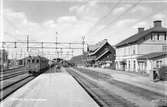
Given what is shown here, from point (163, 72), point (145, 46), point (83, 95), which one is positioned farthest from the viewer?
point (145, 46)

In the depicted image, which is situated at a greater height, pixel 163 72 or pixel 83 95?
pixel 163 72

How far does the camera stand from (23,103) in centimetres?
995

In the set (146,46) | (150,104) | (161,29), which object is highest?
(161,29)

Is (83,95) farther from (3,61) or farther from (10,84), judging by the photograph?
(3,61)

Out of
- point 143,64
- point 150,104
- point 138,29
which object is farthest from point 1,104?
point 138,29

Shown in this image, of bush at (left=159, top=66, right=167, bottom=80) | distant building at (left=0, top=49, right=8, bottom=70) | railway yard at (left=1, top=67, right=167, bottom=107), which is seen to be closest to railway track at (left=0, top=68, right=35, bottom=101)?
railway yard at (left=1, top=67, right=167, bottom=107)

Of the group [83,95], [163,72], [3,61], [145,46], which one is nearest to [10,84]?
[83,95]

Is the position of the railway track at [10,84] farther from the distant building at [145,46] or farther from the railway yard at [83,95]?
the distant building at [145,46]

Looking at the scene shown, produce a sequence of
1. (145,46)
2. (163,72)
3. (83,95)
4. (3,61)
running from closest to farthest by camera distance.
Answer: (83,95) → (163,72) → (145,46) → (3,61)

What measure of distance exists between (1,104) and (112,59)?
53.2 metres

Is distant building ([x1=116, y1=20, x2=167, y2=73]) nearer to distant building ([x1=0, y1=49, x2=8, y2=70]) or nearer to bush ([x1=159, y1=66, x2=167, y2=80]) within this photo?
bush ([x1=159, y1=66, x2=167, y2=80])

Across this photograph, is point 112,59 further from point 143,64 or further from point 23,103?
point 23,103

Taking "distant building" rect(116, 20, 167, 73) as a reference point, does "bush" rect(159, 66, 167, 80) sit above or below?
below

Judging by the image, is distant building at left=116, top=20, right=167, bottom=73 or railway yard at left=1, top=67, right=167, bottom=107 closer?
railway yard at left=1, top=67, right=167, bottom=107
